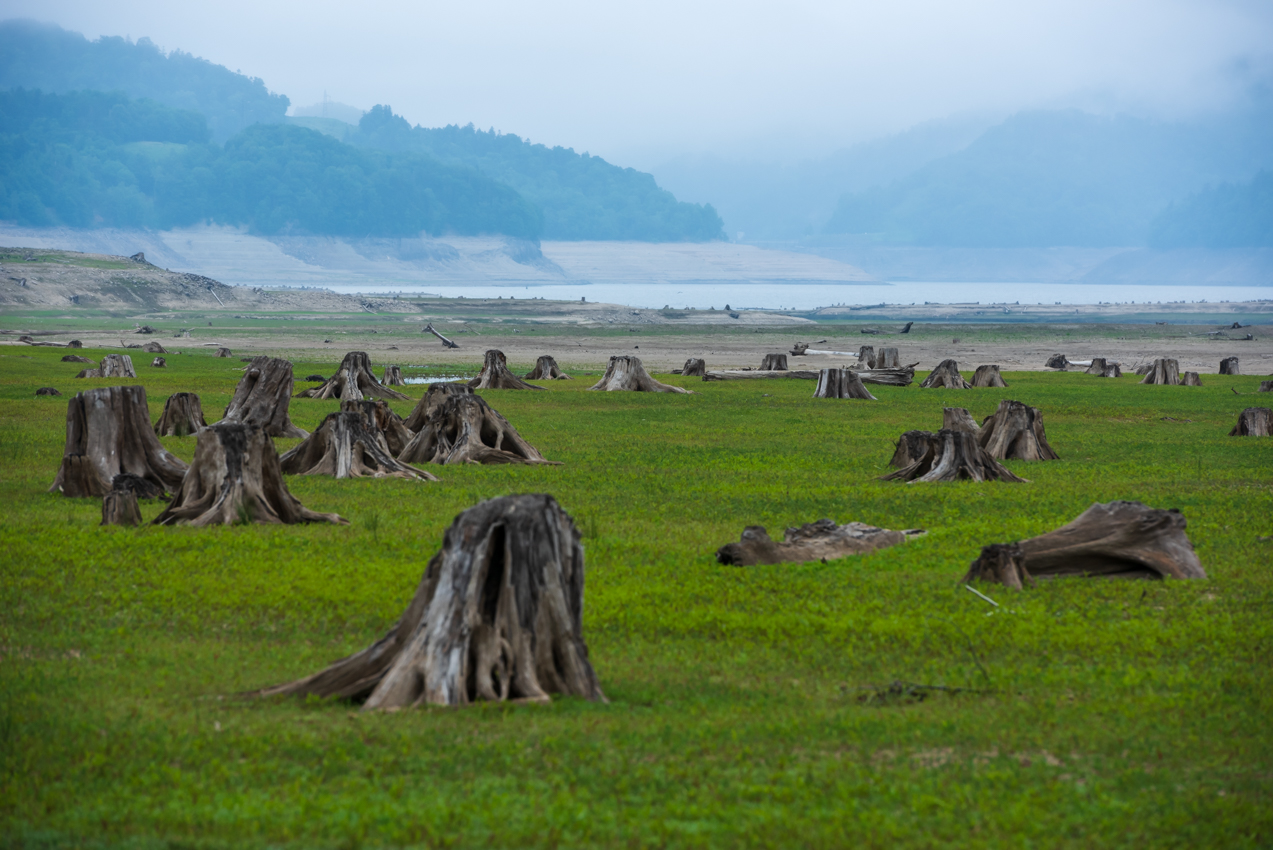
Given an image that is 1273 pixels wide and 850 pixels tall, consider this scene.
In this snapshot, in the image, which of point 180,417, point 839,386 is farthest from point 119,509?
point 839,386

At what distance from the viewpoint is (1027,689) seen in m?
8.40

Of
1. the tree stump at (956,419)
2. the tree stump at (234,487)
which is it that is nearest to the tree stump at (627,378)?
the tree stump at (956,419)

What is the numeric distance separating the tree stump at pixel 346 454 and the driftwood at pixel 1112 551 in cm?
981

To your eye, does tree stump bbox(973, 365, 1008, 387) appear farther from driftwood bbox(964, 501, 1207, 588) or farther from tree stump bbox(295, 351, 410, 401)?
driftwood bbox(964, 501, 1207, 588)

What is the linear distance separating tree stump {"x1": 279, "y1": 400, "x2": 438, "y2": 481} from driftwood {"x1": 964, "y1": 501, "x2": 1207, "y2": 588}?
981 cm

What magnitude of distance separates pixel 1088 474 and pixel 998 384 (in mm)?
24840

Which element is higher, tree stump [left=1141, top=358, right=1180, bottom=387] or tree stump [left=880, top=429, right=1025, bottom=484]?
tree stump [left=1141, top=358, right=1180, bottom=387]

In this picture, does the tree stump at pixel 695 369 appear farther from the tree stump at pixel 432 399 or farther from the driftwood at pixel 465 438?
the driftwood at pixel 465 438

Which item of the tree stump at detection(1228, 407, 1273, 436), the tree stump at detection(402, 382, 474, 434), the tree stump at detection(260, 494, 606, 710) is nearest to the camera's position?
the tree stump at detection(260, 494, 606, 710)

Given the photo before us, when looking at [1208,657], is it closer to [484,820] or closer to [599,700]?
[599,700]

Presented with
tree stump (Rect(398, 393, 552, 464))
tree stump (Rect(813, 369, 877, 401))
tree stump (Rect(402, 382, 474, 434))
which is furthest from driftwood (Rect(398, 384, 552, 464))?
tree stump (Rect(813, 369, 877, 401))

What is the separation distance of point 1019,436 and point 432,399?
10.5 m

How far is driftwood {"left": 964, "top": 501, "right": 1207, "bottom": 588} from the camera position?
1169 centimetres

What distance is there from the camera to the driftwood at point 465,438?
2048 cm
